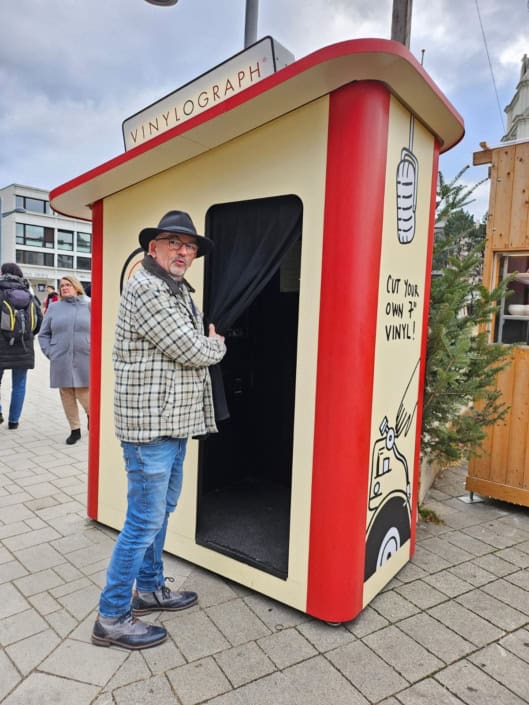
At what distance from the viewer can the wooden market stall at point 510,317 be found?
3.94m

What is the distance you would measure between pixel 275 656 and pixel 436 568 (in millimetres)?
1359

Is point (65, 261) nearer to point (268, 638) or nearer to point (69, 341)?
point (69, 341)

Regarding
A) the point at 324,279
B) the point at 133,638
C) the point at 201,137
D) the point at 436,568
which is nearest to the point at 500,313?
the point at 436,568

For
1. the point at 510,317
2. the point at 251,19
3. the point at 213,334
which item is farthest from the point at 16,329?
the point at 510,317

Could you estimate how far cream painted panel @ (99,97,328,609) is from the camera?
242 centimetres

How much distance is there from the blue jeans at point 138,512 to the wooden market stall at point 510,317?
2684 millimetres

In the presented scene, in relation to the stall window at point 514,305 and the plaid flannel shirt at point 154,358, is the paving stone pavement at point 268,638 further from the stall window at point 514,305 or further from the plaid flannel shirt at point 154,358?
the stall window at point 514,305

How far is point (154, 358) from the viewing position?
222 cm

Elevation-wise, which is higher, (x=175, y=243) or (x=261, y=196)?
(x=261, y=196)

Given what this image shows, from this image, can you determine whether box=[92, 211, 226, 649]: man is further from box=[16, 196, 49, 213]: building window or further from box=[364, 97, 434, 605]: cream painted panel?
box=[16, 196, 49, 213]: building window

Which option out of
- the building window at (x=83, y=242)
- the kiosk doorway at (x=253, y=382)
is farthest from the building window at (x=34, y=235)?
the kiosk doorway at (x=253, y=382)

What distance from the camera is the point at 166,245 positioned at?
2326mm

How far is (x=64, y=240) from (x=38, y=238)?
334cm

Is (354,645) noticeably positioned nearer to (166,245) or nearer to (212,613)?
(212,613)
